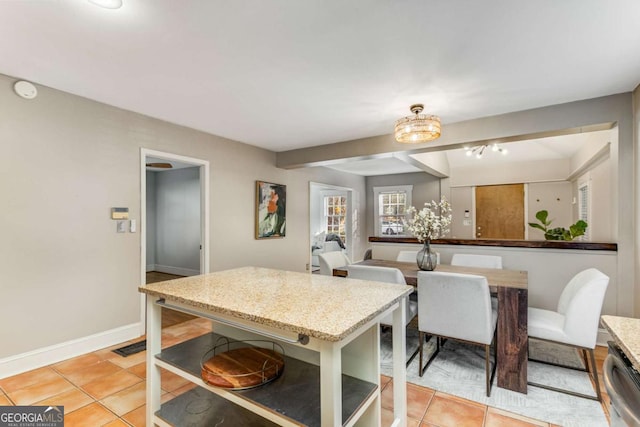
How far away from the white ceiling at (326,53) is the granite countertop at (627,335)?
1.57 m

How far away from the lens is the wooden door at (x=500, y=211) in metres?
6.35

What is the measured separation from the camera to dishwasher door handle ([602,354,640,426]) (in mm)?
833

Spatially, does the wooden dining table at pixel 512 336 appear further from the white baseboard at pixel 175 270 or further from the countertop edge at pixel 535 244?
the white baseboard at pixel 175 270

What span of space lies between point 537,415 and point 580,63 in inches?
95.4

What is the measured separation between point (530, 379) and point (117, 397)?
306 centimetres

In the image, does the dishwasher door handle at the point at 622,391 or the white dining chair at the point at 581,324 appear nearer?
the dishwasher door handle at the point at 622,391

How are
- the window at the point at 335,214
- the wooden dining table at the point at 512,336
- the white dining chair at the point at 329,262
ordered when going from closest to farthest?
1. the wooden dining table at the point at 512,336
2. the white dining chair at the point at 329,262
3. the window at the point at 335,214

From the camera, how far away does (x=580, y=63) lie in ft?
7.15

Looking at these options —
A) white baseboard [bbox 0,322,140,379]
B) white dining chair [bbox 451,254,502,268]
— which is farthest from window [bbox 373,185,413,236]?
white baseboard [bbox 0,322,140,379]

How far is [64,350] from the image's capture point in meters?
2.66

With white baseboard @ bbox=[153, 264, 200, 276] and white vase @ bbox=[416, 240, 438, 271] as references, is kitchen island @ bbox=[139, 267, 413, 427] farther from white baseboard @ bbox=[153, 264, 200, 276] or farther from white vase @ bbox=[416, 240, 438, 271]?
white baseboard @ bbox=[153, 264, 200, 276]

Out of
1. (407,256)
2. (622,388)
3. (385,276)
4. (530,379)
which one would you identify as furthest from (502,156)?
(622,388)

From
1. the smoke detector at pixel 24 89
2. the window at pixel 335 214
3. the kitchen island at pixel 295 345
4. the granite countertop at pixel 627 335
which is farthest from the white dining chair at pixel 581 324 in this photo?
the window at pixel 335 214

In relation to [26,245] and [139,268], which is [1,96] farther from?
[139,268]
